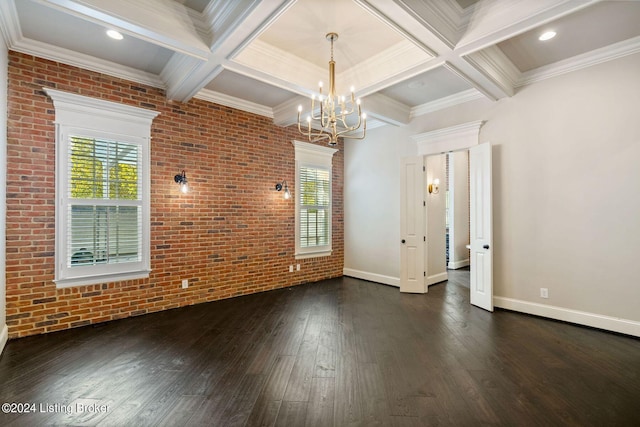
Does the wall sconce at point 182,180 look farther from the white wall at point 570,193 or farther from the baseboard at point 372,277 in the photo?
the white wall at point 570,193

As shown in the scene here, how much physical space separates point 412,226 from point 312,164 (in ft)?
7.36

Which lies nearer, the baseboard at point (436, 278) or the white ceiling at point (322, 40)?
the white ceiling at point (322, 40)

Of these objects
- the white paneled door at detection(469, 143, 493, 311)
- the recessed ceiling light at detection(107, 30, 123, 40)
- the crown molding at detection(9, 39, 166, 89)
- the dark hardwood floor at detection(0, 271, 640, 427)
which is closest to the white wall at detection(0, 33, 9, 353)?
the crown molding at detection(9, 39, 166, 89)

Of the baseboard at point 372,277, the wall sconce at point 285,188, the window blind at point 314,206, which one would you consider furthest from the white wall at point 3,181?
the baseboard at point 372,277

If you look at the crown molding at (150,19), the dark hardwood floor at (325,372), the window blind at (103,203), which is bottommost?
the dark hardwood floor at (325,372)

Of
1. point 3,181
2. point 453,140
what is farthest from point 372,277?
point 3,181

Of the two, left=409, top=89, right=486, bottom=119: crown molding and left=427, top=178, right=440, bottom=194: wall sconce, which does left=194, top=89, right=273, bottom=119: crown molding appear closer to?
left=409, top=89, right=486, bottom=119: crown molding

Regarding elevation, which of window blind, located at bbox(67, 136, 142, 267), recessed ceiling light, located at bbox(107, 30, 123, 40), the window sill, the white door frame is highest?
recessed ceiling light, located at bbox(107, 30, 123, 40)

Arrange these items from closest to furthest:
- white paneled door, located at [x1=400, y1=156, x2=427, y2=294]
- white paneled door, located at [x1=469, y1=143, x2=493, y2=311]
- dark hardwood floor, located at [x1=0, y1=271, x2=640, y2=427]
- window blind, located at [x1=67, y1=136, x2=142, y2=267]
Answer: dark hardwood floor, located at [x1=0, y1=271, x2=640, y2=427], window blind, located at [x1=67, y1=136, x2=142, y2=267], white paneled door, located at [x1=469, y1=143, x2=493, y2=311], white paneled door, located at [x1=400, y1=156, x2=427, y2=294]

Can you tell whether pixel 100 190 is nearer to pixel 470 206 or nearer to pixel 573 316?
pixel 470 206

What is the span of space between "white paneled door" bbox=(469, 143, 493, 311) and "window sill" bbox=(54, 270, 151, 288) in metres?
4.61

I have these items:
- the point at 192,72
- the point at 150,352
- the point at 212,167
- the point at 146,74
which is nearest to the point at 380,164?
the point at 212,167

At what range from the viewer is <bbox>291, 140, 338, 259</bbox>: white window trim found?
5.59 meters

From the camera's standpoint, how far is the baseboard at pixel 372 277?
5.54 m
